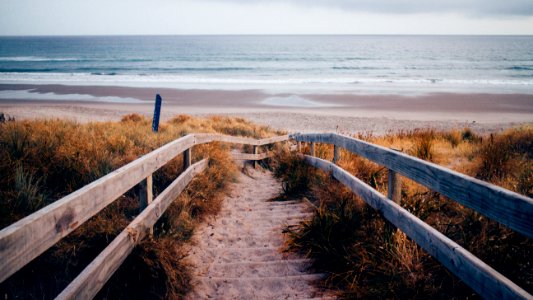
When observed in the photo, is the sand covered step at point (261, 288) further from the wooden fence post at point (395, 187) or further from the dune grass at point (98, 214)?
the wooden fence post at point (395, 187)

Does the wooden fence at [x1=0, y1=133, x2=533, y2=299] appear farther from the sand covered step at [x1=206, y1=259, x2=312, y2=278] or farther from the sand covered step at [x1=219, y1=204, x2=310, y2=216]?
the sand covered step at [x1=219, y1=204, x2=310, y2=216]

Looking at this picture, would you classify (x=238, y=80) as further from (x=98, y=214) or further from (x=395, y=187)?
(x=395, y=187)

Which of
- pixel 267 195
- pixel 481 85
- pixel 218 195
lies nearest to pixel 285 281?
pixel 218 195

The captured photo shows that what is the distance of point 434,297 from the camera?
273cm

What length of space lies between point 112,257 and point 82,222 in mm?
550

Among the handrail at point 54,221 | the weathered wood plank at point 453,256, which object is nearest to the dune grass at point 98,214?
the handrail at point 54,221

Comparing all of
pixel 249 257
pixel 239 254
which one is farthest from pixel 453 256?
pixel 239 254

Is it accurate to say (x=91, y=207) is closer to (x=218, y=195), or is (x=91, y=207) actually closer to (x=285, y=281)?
(x=285, y=281)

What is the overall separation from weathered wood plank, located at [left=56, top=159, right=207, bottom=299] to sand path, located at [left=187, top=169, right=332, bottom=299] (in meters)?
0.66

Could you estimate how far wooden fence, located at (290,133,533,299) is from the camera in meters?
1.97

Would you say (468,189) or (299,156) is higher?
(468,189)

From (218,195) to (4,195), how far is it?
10.9 ft

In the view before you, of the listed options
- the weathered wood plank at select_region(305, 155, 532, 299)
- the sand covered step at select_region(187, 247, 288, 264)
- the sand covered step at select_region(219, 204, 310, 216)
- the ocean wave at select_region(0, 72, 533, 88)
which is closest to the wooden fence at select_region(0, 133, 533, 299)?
the weathered wood plank at select_region(305, 155, 532, 299)

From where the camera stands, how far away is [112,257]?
263cm
